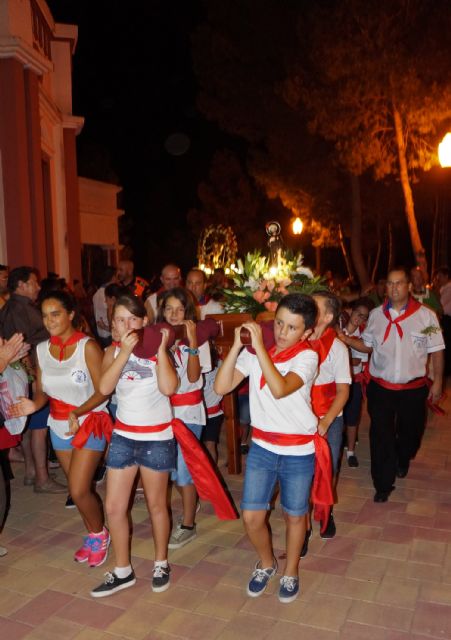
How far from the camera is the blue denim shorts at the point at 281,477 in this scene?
Answer: 3.40 m

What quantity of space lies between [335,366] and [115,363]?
5.17 feet

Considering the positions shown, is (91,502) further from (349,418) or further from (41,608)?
(349,418)

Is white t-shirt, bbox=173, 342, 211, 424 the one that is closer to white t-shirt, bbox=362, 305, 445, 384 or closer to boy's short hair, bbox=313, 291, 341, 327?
boy's short hair, bbox=313, 291, 341, 327

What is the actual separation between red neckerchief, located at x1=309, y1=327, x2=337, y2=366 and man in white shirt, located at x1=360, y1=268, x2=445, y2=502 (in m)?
1.20

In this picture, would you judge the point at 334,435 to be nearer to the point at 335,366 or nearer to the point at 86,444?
the point at 335,366

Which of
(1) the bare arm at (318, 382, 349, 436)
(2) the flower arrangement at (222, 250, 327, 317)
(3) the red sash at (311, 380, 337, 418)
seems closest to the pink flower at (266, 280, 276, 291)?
(2) the flower arrangement at (222, 250, 327, 317)

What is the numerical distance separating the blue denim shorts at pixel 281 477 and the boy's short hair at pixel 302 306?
0.80 m

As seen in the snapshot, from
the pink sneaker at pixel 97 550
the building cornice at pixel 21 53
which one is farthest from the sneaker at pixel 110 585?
the building cornice at pixel 21 53

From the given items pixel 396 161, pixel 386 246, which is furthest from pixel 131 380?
pixel 386 246

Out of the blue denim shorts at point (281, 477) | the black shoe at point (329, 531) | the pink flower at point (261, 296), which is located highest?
the pink flower at point (261, 296)

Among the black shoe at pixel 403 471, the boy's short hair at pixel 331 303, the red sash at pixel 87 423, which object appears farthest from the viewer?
the black shoe at pixel 403 471

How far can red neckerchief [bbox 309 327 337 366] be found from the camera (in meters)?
4.02

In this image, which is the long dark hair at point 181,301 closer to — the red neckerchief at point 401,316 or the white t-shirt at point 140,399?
the white t-shirt at point 140,399

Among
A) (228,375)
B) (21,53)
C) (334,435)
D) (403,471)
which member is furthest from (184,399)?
(21,53)
